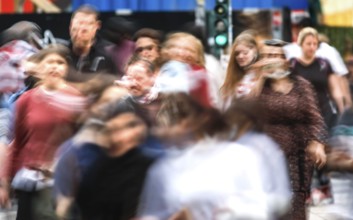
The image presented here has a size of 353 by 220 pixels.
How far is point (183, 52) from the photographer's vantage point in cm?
824

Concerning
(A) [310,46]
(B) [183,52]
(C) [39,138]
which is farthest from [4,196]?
(A) [310,46]

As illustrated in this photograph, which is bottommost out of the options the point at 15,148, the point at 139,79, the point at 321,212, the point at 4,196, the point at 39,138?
the point at 321,212

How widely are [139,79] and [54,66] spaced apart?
0.66m

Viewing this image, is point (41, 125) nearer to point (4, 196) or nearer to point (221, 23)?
point (4, 196)

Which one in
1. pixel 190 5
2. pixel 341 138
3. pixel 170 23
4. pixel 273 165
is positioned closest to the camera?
pixel 273 165

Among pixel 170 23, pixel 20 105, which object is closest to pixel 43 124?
pixel 20 105

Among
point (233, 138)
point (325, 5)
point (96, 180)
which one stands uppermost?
point (233, 138)

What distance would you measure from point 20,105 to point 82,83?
0.45 meters

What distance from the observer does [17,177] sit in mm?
6754

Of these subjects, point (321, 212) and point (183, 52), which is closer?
point (183, 52)

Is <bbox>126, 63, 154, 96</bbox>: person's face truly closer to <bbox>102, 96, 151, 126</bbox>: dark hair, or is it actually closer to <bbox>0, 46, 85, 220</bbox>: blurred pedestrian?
<bbox>0, 46, 85, 220</bbox>: blurred pedestrian

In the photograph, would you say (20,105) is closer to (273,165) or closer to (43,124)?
(43,124)

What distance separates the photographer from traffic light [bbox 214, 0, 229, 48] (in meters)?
15.9

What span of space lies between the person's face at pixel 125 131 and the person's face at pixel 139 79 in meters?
1.42
